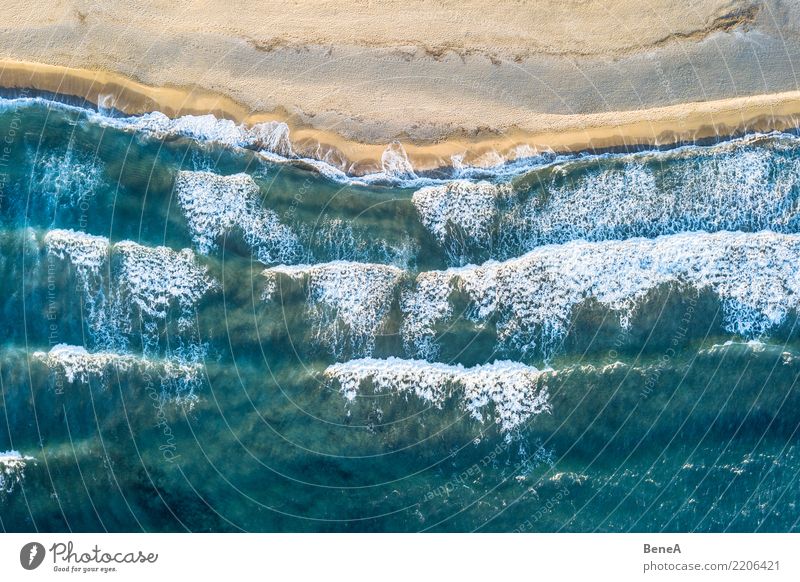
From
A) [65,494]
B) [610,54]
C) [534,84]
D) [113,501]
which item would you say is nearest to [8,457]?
[65,494]

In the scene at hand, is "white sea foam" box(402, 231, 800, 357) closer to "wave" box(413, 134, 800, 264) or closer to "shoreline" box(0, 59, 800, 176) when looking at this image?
→ "wave" box(413, 134, 800, 264)

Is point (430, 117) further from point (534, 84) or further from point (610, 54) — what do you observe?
point (610, 54)

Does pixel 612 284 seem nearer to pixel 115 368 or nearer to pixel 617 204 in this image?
pixel 617 204

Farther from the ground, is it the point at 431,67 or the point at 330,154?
the point at 431,67

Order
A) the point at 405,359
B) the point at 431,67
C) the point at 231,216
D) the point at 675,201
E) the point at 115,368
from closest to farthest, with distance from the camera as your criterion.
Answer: the point at 115,368
the point at 405,359
the point at 231,216
the point at 675,201
the point at 431,67

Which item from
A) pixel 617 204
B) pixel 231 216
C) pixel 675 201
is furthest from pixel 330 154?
pixel 675 201

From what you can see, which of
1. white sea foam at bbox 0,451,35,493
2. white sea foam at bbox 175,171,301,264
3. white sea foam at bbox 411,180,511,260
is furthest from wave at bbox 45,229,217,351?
white sea foam at bbox 411,180,511,260
